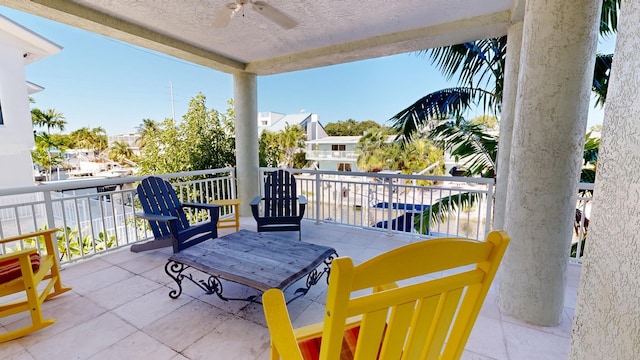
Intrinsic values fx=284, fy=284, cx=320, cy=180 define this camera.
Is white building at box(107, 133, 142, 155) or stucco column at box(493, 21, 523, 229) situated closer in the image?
stucco column at box(493, 21, 523, 229)

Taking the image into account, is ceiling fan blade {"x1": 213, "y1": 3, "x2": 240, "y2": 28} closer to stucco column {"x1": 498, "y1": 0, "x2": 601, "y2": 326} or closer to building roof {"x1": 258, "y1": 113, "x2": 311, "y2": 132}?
stucco column {"x1": 498, "y1": 0, "x2": 601, "y2": 326}

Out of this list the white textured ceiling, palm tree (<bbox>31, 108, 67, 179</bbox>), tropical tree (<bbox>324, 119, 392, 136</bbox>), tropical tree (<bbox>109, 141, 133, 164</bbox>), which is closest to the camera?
the white textured ceiling

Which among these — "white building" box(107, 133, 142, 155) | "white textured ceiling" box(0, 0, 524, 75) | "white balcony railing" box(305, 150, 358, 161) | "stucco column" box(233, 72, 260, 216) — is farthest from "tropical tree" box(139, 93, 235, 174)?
"white building" box(107, 133, 142, 155)

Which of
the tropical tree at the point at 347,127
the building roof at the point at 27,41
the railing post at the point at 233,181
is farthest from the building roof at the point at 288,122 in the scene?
the railing post at the point at 233,181

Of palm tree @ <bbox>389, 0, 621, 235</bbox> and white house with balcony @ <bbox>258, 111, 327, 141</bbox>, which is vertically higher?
white house with balcony @ <bbox>258, 111, 327, 141</bbox>

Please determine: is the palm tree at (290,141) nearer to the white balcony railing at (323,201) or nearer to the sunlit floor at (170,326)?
the white balcony railing at (323,201)

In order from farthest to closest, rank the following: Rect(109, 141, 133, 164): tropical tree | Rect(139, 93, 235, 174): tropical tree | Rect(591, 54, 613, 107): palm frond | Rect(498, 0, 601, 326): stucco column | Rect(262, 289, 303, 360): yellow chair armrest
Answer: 1. Rect(109, 141, 133, 164): tropical tree
2. Rect(139, 93, 235, 174): tropical tree
3. Rect(591, 54, 613, 107): palm frond
4. Rect(498, 0, 601, 326): stucco column
5. Rect(262, 289, 303, 360): yellow chair armrest

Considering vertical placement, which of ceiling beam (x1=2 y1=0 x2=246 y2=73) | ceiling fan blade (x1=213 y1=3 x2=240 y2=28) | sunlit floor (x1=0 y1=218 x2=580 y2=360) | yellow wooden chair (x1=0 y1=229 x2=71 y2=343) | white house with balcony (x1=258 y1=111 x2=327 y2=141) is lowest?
sunlit floor (x1=0 y1=218 x2=580 y2=360)

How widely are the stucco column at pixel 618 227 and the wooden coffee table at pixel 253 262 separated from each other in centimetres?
164

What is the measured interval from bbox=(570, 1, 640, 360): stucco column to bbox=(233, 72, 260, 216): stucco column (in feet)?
15.5

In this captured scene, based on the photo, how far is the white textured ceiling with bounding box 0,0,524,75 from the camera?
9.12 ft

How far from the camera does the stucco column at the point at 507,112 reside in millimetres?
2883

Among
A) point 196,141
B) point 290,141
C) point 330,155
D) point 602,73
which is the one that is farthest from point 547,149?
point 330,155

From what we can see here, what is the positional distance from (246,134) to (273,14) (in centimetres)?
274
